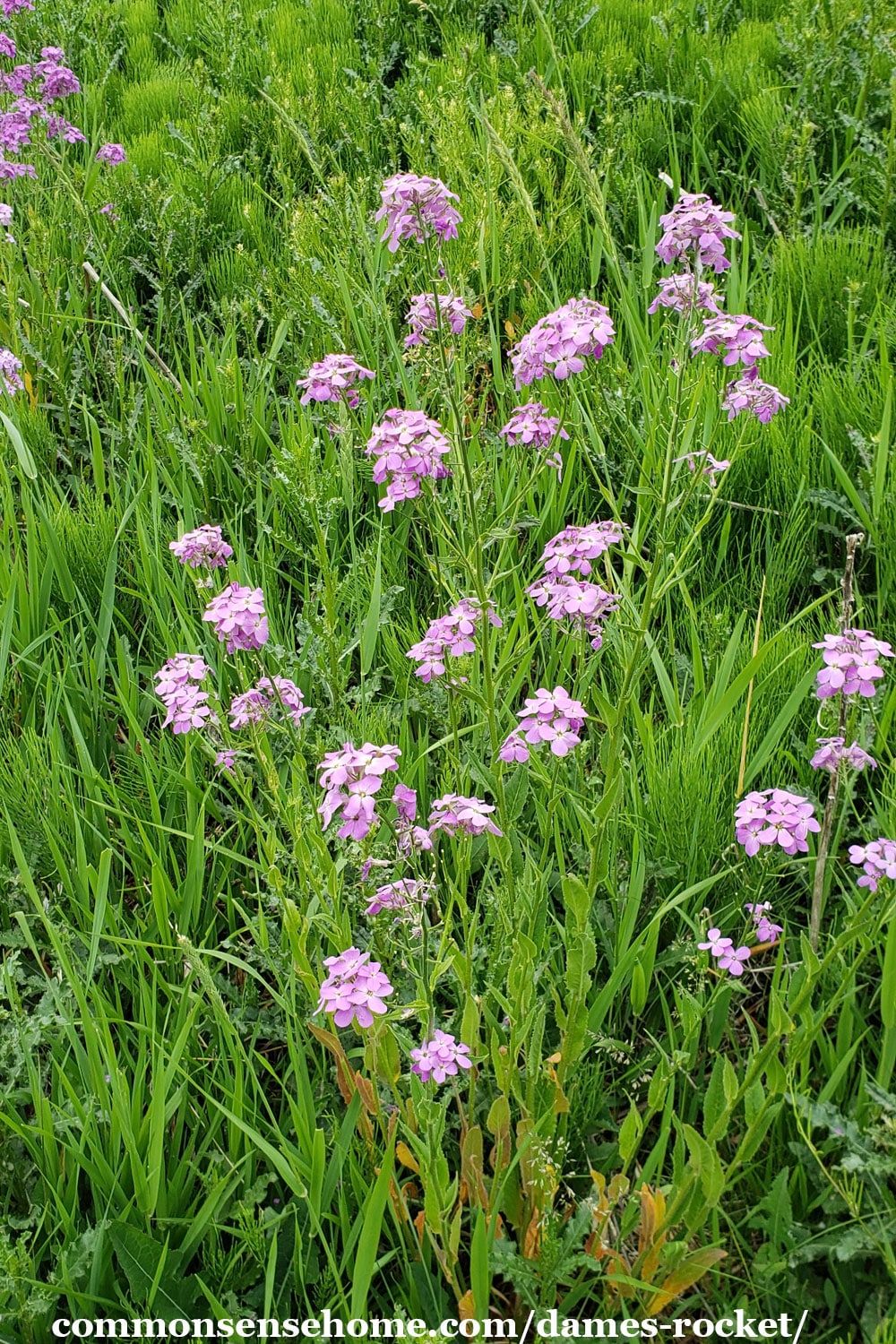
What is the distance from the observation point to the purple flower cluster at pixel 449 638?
149 centimetres

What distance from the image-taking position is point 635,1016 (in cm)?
174

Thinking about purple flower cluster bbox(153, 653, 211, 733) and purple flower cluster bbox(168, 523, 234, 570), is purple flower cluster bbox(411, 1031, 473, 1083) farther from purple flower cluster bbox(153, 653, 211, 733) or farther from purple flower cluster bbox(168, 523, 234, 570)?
purple flower cluster bbox(168, 523, 234, 570)

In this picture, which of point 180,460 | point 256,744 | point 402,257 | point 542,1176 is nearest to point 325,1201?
point 542,1176

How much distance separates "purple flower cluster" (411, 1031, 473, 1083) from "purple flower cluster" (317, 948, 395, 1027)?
0.31 feet

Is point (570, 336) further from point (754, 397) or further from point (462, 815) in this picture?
point (462, 815)

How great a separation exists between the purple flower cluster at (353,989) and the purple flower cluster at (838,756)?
657 millimetres

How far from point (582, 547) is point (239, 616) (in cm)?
53

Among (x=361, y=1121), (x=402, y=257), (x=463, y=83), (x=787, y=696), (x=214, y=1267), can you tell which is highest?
(x=463, y=83)

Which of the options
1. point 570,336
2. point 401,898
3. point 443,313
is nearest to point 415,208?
point 443,313

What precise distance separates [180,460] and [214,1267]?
73.5 inches

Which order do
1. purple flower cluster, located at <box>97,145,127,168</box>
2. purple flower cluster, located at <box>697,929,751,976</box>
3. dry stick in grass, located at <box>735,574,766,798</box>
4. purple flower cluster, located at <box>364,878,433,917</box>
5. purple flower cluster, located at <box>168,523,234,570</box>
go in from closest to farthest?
purple flower cluster, located at <box>364,878,433,917</box>, purple flower cluster, located at <box>697,929,751,976</box>, purple flower cluster, located at <box>168,523,234,570</box>, dry stick in grass, located at <box>735,574,766,798</box>, purple flower cluster, located at <box>97,145,127,168</box>

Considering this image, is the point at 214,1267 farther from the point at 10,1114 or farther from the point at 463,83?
the point at 463,83

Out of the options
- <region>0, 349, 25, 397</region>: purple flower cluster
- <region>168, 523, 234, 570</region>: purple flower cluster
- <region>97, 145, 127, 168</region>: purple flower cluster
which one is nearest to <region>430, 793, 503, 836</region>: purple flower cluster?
<region>168, 523, 234, 570</region>: purple flower cluster

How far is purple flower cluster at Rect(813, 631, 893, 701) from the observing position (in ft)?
4.47
